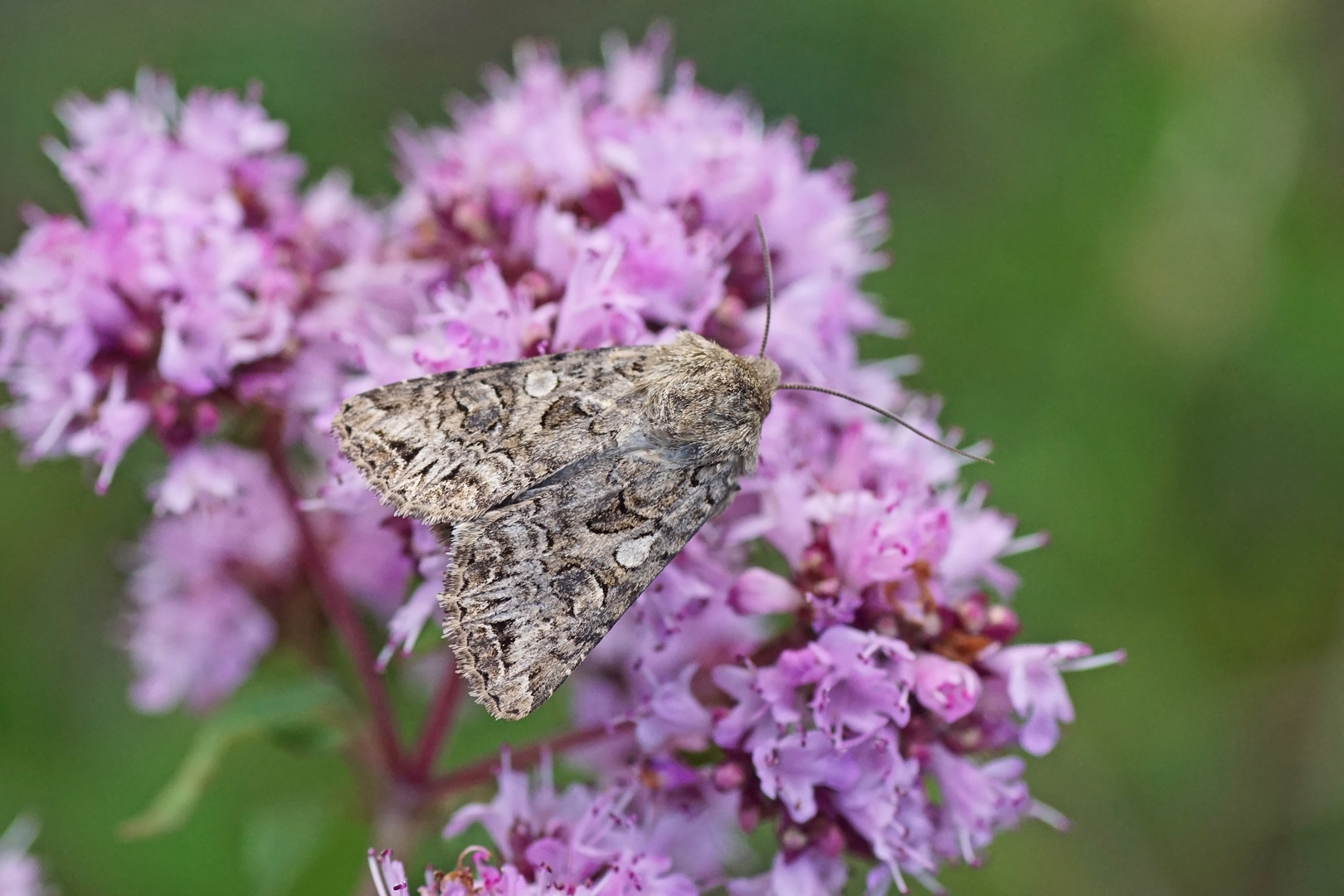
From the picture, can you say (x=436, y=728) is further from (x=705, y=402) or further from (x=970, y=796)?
(x=970, y=796)

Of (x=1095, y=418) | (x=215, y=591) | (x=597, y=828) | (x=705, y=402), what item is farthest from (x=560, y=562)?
(x=1095, y=418)

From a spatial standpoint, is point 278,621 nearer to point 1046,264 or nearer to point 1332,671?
point 1046,264

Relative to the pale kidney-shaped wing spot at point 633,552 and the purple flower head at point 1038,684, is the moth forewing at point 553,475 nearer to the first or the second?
the pale kidney-shaped wing spot at point 633,552

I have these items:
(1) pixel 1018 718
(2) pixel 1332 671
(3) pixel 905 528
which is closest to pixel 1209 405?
(2) pixel 1332 671

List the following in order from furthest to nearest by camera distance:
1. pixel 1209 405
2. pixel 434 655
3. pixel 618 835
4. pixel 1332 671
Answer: pixel 1209 405 → pixel 1332 671 → pixel 434 655 → pixel 618 835

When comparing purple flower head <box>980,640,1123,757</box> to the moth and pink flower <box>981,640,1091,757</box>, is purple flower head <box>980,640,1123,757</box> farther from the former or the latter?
the moth

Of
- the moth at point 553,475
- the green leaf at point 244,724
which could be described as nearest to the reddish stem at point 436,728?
the green leaf at point 244,724
